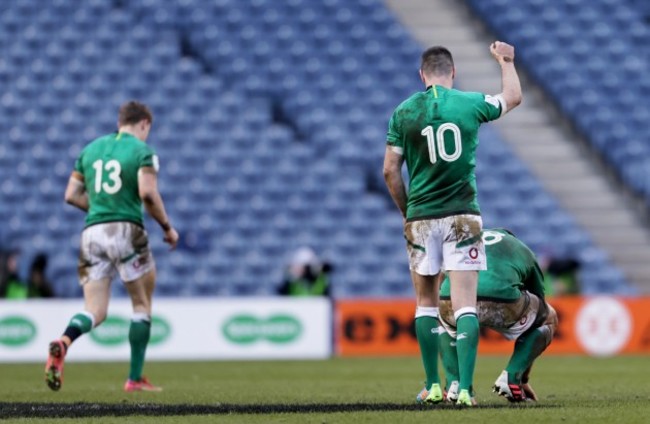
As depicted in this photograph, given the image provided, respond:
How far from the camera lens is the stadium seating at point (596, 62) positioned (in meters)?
23.2

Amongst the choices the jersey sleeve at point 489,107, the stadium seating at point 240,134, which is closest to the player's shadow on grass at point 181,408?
the jersey sleeve at point 489,107

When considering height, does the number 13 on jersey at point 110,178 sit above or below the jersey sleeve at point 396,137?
above

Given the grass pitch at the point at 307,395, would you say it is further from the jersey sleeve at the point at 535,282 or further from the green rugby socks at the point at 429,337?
the jersey sleeve at the point at 535,282

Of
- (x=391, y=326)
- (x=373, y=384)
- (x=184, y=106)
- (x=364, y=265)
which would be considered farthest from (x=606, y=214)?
(x=373, y=384)

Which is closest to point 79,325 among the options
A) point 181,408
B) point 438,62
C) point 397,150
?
point 181,408

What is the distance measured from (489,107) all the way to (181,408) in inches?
102

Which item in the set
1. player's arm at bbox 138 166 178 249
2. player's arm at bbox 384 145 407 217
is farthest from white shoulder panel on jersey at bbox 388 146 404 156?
player's arm at bbox 138 166 178 249

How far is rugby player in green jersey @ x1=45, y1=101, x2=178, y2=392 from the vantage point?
34.1ft

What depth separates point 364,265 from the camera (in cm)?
2141

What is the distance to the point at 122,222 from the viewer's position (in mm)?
10453

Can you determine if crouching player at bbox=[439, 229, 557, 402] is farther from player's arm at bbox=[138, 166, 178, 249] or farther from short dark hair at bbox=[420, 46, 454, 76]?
player's arm at bbox=[138, 166, 178, 249]

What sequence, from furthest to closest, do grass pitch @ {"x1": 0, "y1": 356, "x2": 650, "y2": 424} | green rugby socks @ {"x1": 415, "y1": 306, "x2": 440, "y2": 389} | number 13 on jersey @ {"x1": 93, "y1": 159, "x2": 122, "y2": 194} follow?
1. number 13 on jersey @ {"x1": 93, "y1": 159, "x2": 122, "y2": 194}
2. green rugby socks @ {"x1": 415, "y1": 306, "x2": 440, "y2": 389}
3. grass pitch @ {"x1": 0, "y1": 356, "x2": 650, "y2": 424}

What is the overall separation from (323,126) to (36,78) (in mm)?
5001

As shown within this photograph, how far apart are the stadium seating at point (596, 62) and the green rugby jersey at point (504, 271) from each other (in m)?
14.2
